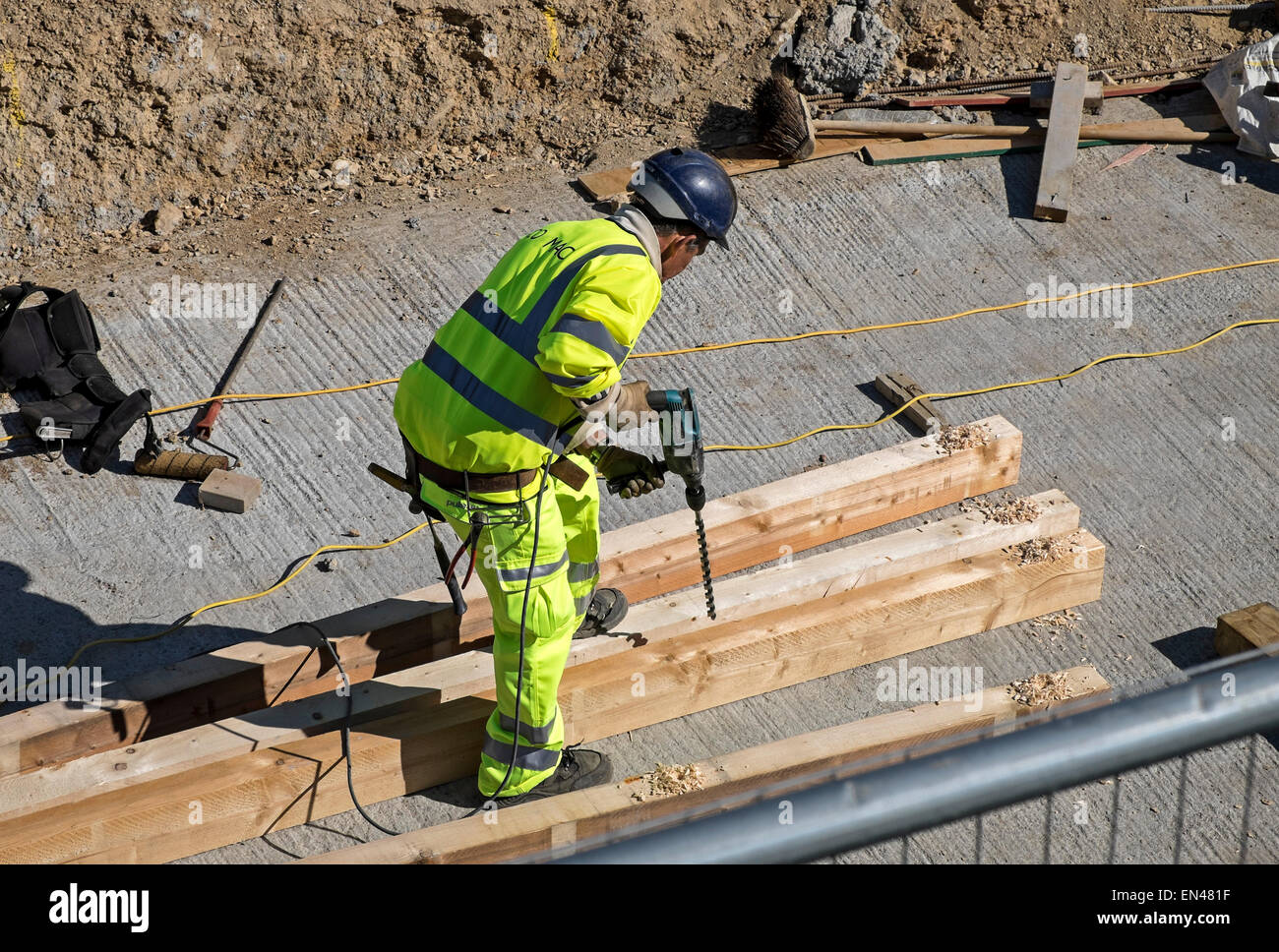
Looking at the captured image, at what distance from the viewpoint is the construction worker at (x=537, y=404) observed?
3625 millimetres

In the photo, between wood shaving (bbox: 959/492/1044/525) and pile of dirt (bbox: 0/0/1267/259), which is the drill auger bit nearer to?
wood shaving (bbox: 959/492/1044/525)

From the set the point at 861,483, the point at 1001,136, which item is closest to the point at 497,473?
the point at 861,483

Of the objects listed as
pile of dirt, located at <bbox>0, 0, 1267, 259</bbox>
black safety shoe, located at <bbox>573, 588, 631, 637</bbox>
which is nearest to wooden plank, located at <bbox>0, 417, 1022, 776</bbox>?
black safety shoe, located at <bbox>573, 588, 631, 637</bbox>

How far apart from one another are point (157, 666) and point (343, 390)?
1722 millimetres

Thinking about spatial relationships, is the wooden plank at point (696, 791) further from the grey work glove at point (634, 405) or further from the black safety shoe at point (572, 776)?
the grey work glove at point (634, 405)

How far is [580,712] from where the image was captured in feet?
14.4

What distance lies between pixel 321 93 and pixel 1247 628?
17.6ft

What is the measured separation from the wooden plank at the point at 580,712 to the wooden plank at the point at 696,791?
1.07 ft

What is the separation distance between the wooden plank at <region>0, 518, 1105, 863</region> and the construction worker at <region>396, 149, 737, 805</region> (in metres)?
0.26

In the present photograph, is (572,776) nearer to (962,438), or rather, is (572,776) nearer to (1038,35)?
(962,438)

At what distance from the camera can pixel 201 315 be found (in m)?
6.16

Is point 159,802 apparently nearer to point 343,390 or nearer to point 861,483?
point 343,390

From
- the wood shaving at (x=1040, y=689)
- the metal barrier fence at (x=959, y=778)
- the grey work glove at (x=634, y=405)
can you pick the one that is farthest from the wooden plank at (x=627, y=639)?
the metal barrier fence at (x=959, y=778)

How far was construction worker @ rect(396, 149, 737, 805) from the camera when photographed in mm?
3625
